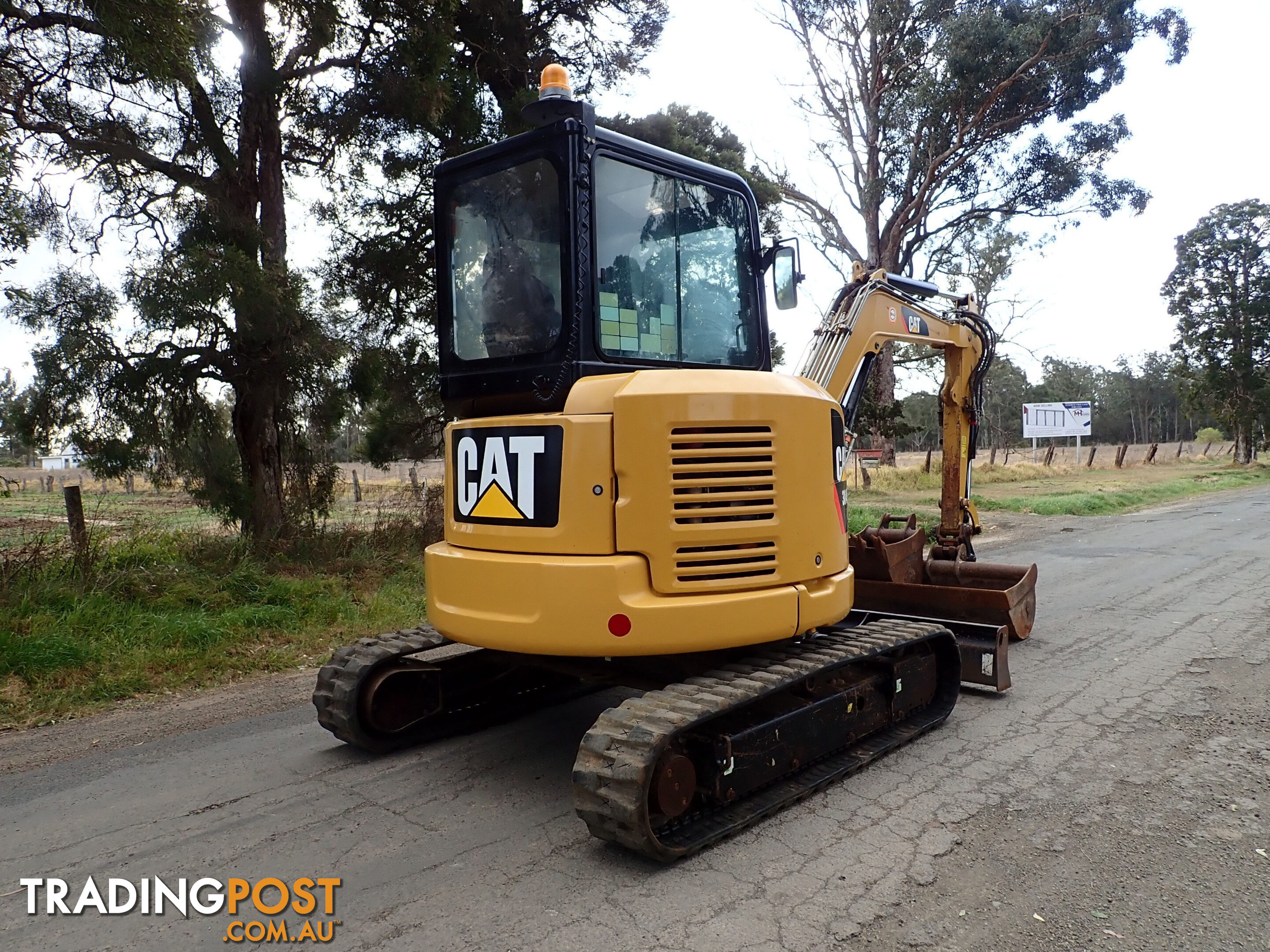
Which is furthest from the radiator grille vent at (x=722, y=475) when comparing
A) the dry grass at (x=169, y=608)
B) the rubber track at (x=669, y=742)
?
the dry grass at (x=169, y=608)

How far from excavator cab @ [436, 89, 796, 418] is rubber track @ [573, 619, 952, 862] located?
1410 millimetres

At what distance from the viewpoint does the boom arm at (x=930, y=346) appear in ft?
20.0

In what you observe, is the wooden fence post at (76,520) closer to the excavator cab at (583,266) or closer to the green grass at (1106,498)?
the excavator cab at (583,266)

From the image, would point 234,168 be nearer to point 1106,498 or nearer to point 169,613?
point 169,613

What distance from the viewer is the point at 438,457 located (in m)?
11.3

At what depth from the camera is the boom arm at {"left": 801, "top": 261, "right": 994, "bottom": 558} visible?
609 cm

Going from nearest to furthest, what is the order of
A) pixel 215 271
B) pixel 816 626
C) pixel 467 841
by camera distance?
pixel 467 841 < pixel 816 626 < pixel 215 271

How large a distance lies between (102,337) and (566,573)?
21.5 feet

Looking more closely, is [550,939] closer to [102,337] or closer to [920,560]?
[920,560]

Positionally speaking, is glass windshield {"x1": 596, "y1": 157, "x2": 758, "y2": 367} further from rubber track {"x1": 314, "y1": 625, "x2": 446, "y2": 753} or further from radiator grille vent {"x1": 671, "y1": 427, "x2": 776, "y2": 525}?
rubber track {"x1": 314, "y1": 625, "x2": 446, "y2": 753}

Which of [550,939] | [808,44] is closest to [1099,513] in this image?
[808,44]

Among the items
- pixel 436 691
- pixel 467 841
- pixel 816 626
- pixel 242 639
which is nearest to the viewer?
pixel 467 841

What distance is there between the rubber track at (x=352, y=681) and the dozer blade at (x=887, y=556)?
3.39 meters

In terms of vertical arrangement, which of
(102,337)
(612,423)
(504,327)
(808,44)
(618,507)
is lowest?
(618,507)
